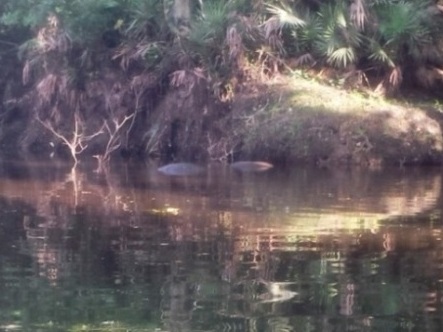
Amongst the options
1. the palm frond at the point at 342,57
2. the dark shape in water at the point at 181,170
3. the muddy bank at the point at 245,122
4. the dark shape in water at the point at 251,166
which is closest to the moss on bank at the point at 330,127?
the muddy bank at the point at 245,122

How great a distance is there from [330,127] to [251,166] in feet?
7.80

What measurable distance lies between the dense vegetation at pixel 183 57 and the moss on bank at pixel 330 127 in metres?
0.70

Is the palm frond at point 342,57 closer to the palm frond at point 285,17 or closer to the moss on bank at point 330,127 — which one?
the moss on bank at point 330,127

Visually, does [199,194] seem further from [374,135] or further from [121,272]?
[374,135]

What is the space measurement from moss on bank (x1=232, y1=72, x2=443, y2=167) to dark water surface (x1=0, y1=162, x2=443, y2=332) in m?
6.80

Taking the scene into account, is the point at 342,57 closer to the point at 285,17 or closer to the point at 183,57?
the point at 285,17

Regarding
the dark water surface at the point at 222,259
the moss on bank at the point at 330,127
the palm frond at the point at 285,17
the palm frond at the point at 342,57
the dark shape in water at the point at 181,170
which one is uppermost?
the palm frond at the point at 285,17

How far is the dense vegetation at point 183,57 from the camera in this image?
26.4 meters

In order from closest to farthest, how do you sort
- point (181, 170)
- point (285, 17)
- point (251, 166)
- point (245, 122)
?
point (181, 170) → point (251, 166) → point (245, 122) → point (285, 17)

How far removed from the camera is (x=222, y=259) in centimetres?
1034

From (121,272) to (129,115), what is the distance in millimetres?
19554

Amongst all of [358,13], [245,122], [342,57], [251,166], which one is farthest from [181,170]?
[358,13]

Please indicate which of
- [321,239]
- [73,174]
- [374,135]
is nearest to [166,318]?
[321,239]

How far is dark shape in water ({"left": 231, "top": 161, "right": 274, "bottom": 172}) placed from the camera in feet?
77.6
